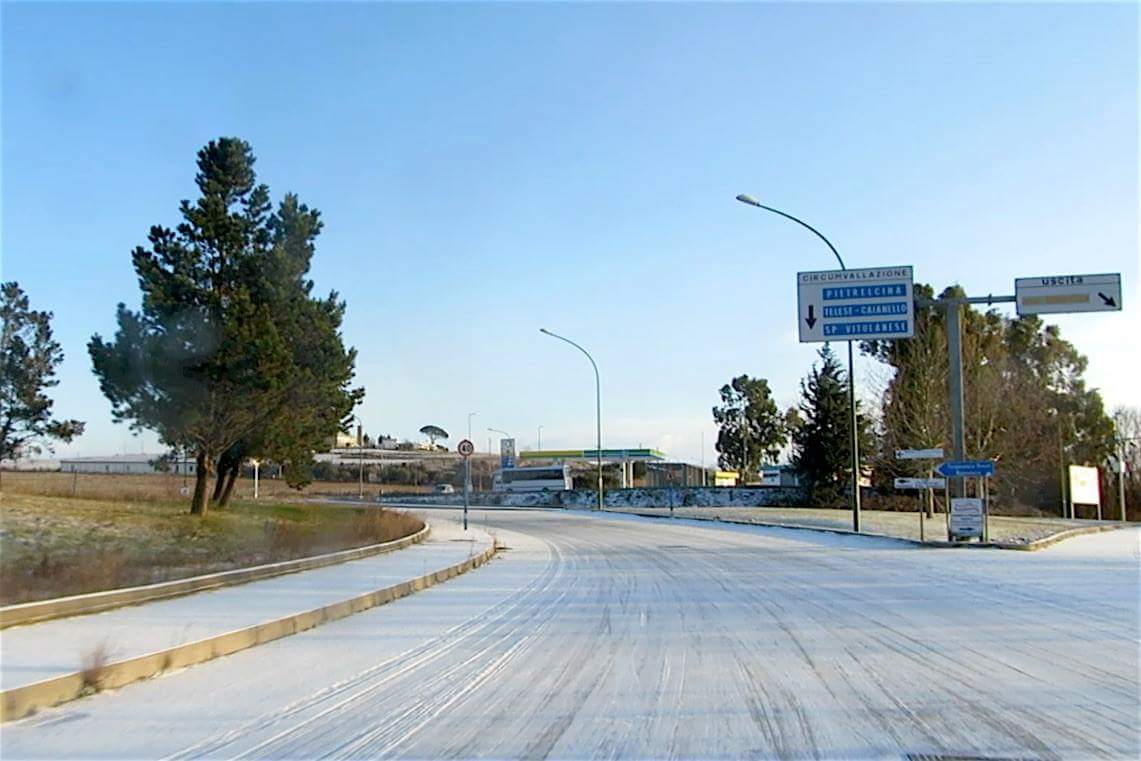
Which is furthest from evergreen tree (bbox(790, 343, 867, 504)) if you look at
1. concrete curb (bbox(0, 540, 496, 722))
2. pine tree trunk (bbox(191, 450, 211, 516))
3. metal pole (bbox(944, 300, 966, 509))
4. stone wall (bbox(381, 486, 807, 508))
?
concrete curb (bbox(0, 540, 496, 722))

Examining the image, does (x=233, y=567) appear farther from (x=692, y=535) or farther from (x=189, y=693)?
(x=692, y=535)

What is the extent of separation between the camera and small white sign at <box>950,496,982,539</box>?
2492 centimetres

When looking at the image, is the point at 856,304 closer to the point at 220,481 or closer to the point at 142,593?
the point at 142,593

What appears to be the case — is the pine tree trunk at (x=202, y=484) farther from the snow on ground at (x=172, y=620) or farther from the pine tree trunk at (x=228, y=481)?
the snow on ground at (x=172, y=620)

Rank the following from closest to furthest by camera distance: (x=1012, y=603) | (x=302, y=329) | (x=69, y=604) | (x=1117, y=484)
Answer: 1. (x=69, y=604)
2. (x=1012, y=603)
3. (x=302, y=329)
4. (x=1117, y=484)

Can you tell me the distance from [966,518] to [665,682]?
19664 mm

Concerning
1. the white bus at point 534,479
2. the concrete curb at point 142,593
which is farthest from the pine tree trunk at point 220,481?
the white bus at point 534,479

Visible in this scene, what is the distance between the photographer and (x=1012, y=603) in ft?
43.6

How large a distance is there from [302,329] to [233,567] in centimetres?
1848

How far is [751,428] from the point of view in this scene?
343 feet

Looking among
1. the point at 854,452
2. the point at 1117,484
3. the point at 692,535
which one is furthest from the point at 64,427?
the point at 1117,484

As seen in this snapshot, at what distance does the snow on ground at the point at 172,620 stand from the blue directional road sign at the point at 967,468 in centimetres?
1456

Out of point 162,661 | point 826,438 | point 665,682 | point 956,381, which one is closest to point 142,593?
point 162,661

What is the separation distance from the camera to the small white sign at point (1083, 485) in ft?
161
